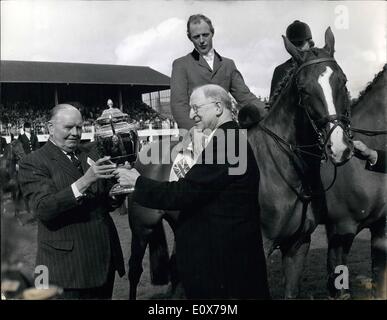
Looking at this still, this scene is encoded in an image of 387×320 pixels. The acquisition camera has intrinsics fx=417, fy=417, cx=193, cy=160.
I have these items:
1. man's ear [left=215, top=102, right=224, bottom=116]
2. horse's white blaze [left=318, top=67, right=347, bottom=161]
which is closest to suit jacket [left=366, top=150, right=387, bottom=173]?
horse's white blaze [left=318, top=67, right=347, bottom=161]

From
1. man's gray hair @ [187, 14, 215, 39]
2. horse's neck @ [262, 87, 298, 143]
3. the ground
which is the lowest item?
the ground

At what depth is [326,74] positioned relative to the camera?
3123 mm

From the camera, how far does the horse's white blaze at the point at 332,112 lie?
9.85ft

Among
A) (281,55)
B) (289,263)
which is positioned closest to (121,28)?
(281,55)

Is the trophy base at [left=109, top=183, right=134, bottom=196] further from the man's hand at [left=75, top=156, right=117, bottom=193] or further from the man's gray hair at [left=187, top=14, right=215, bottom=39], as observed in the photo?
the man's gray hair at [left=187, top=14, right=215, bottom=39]

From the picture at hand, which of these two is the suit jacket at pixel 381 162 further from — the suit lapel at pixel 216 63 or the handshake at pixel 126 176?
the handshake at pixel 126 176

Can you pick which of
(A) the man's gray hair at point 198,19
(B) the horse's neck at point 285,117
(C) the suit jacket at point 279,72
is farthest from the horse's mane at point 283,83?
(A) the man's gray hair at point 198,19

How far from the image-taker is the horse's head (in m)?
3.02

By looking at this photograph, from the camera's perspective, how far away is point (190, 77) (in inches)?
152

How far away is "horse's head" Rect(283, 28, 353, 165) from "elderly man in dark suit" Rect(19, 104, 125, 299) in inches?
65.9

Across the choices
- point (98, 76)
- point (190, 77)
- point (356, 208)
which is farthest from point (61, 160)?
point (98, 76)

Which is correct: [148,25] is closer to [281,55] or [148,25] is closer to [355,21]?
[281,55]

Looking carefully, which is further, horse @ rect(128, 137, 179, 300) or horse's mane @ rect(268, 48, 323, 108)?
horse @ rect(128, 137, 179, 300)

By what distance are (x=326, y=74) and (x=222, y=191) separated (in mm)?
1431
